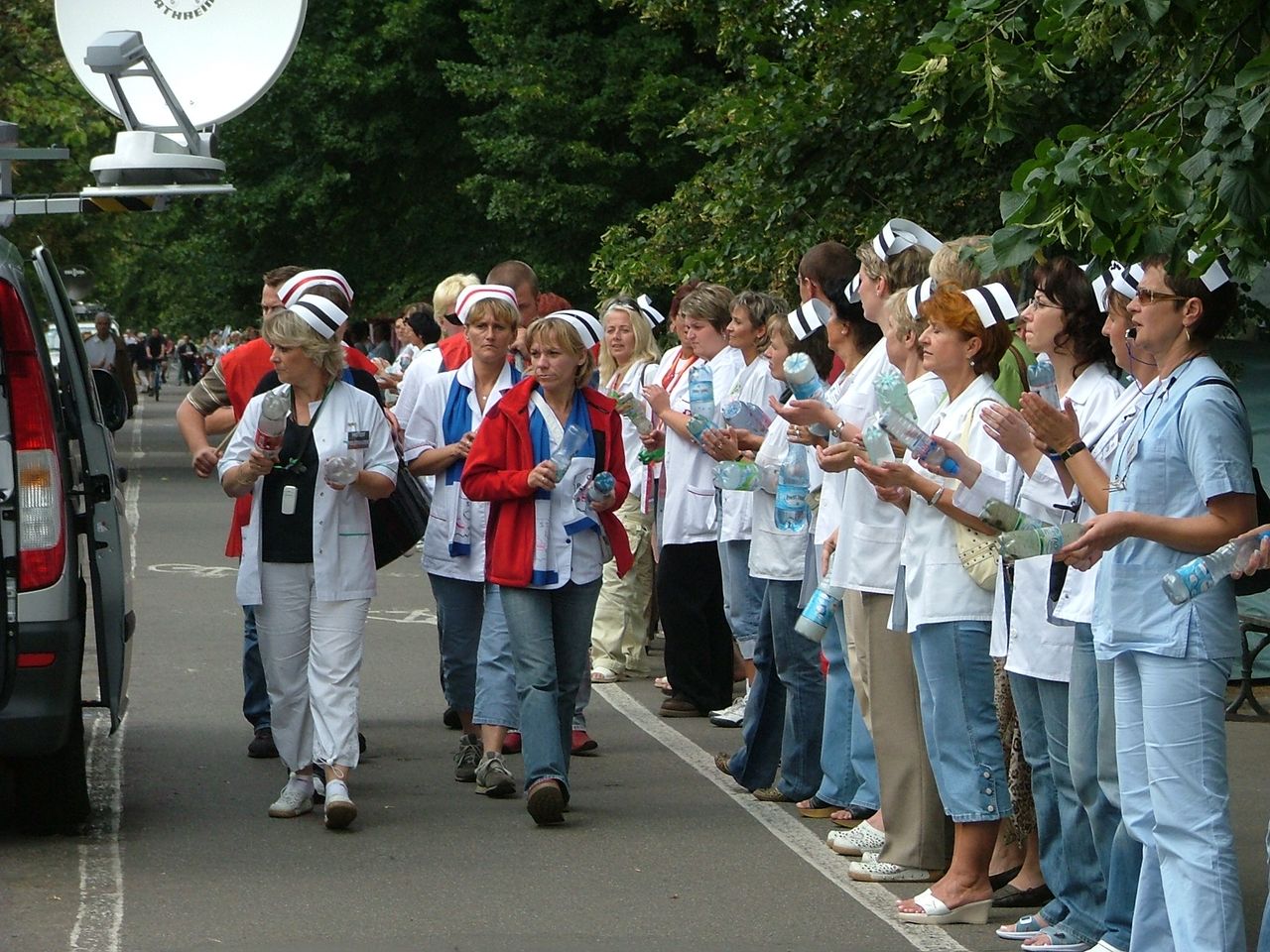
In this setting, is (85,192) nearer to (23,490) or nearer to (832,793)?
(23,490)

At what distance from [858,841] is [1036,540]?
2.10 meters

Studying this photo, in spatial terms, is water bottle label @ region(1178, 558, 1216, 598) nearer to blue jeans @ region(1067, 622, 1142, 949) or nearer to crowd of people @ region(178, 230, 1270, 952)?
crowd of people @ region(178, 230, 1270, 952)

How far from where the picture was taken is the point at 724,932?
5.96 metres

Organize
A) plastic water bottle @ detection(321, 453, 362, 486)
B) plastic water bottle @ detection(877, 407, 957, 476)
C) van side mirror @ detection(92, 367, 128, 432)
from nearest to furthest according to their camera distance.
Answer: plastic water bottle @ detection(877, 407, 957, 476) < plastic water bottle @ detection(321, 453, 362, 486) < van side mirror @ detection(92, 367, 128, 432)

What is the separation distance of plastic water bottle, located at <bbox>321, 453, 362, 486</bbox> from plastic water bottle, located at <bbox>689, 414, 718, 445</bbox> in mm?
1781

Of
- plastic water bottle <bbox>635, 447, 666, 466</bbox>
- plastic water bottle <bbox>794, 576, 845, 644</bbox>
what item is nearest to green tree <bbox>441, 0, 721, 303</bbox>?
plastic water bottle <bbox>635, 447, 666, 466</bbox>

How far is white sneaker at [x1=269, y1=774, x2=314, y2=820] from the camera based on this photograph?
24.6ft

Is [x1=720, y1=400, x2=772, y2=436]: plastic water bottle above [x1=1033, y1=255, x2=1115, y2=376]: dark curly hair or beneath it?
beneath

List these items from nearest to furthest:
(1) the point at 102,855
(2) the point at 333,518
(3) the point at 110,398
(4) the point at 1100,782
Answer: (4) the point at 1100,782, (1) the point at 102,855, (2) the point at 333,518, (3) the point at 110,398

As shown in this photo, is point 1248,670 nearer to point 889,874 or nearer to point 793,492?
point 793,492

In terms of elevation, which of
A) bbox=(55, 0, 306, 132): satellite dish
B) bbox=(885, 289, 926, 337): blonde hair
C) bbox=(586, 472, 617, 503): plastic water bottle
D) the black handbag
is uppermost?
bbox=(55, 0, 306, 132): satellite dish

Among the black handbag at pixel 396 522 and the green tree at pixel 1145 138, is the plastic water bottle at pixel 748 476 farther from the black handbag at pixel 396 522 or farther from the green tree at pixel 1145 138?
the green tree at pixel 1145 138

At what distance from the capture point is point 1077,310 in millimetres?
5551

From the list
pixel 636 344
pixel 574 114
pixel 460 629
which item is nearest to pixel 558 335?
pixel 460 629
